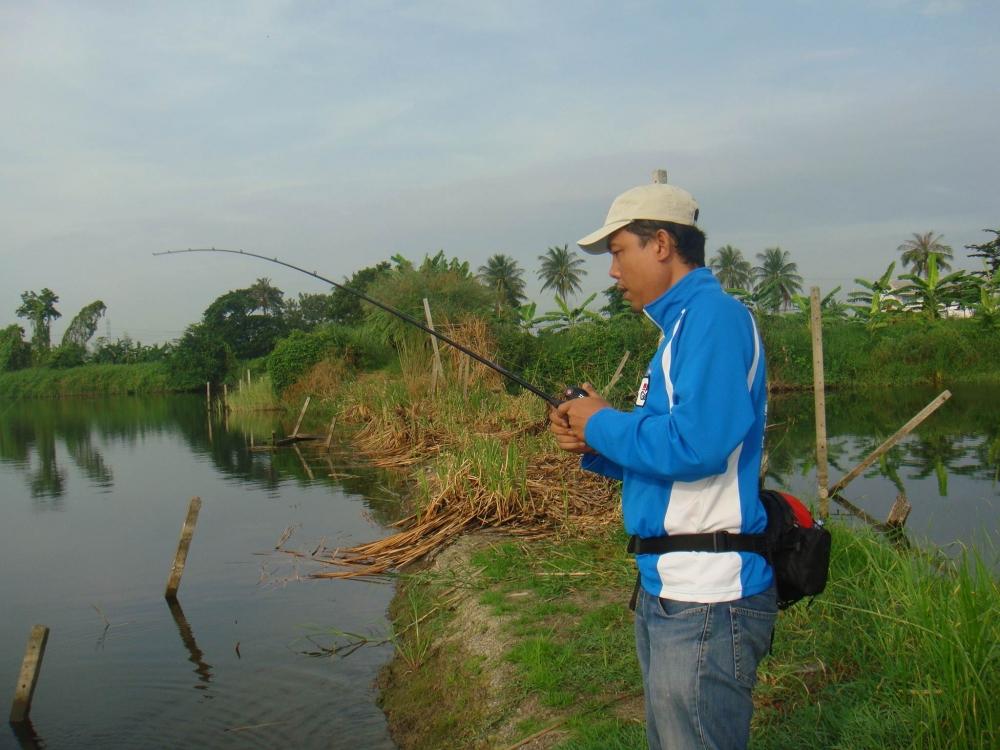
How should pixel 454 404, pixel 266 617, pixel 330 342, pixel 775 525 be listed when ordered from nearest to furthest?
pixel 775 525 → pixel 266 617 → pixel 454 404 → pixel 330 342

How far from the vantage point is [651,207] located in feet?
7.26

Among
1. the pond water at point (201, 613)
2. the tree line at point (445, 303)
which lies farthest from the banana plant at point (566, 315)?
the pond water at point (201, 613)

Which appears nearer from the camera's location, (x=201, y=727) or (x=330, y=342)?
(x=201, y=727)

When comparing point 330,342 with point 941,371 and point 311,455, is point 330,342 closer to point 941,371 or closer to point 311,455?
point 311,455

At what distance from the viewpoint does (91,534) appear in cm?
1272

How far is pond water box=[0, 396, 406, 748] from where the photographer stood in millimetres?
5824

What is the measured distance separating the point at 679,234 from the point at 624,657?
3.05 metres

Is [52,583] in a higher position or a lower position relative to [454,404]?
lower

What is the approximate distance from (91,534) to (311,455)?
20.1 ft

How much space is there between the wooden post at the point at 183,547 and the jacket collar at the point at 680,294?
6.43m

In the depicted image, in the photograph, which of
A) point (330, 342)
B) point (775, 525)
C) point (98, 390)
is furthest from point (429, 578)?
point (98, 390)

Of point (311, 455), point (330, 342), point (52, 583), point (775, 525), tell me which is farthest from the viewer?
point (330, 342)

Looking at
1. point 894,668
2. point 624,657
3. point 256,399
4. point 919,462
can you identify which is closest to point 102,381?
point 256,399

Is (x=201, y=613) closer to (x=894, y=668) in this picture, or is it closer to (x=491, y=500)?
(x=491, y=500)
